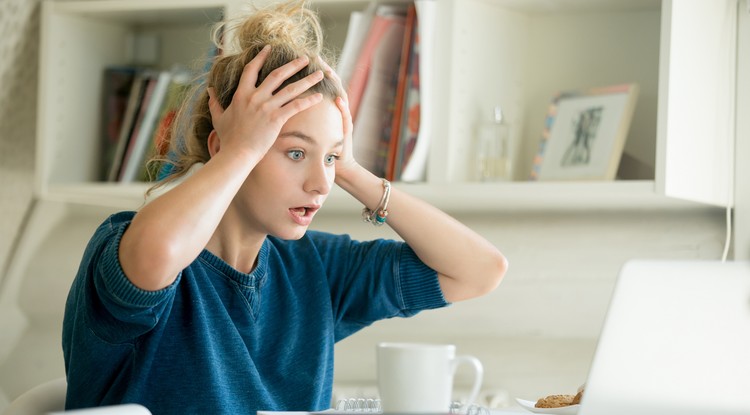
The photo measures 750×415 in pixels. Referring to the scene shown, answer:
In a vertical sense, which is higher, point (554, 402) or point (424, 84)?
point (424, 84)

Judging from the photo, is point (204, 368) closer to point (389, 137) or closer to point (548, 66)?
point (389, 137)

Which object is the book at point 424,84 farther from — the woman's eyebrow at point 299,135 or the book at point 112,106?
the book at point 112,106

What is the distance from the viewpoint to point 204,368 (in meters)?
1.31

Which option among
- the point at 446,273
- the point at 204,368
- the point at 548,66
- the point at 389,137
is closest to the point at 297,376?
the point at 204,368

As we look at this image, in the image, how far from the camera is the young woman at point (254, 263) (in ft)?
3.82

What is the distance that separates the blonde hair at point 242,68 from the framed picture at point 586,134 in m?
0.60

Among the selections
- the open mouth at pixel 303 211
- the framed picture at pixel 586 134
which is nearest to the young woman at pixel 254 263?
the open mouth at pixel 303 211

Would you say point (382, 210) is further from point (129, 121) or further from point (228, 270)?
point (129, 121)

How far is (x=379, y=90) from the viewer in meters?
1.99

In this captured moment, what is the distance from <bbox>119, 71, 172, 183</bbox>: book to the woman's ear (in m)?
0.85

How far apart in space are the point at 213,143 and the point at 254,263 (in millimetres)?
190

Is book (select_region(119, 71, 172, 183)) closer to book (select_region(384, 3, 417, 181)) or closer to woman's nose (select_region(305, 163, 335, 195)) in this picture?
book (select_region(384, 3, 417, 181))

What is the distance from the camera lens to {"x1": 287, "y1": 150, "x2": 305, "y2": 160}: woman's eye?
4.32ft

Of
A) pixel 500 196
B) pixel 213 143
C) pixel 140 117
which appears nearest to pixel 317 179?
pixel 213 143
